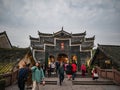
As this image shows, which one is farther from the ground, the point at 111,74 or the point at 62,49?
the point at 62,49

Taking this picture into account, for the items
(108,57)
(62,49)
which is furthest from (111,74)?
(62,49)

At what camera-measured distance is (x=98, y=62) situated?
26.1 meters

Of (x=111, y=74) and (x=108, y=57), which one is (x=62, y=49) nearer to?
(x=108, y=57)

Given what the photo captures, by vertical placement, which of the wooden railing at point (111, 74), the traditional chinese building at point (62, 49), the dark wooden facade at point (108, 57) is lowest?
the wooden railing at point (111, 74)

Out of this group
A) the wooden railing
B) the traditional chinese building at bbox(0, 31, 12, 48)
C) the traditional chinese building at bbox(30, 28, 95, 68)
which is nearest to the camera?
the wooden railing

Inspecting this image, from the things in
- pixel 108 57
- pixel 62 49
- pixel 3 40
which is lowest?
pixel 108 57

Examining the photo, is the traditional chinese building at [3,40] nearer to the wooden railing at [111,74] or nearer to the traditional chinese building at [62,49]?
the traditional chinese building at [62,49]

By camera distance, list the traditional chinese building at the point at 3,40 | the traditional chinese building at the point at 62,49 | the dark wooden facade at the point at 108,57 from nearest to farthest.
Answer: the dark wooden facade at the point at 108,57 → the traditional chinese building at the point at 3,40 → the traditional chinese building at the point at 62,49

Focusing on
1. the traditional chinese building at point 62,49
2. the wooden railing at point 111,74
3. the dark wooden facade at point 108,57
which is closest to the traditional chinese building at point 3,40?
the traditional chinese building at point 62,49

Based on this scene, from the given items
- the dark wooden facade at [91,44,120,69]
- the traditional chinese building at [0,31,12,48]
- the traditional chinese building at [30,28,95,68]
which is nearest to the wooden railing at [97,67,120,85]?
the dark wooden facade at [91,44,120,69]

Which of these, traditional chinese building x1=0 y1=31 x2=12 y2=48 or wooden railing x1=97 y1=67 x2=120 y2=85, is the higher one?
traditional chinese building x1=0 y1=31 x2=12 y2=48

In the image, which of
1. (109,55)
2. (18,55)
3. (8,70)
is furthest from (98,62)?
(8,70)

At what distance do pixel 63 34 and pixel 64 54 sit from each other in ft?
15.1

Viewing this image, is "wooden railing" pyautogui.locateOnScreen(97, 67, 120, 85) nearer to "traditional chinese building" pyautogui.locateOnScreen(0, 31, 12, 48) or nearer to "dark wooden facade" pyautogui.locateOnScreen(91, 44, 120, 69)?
"dark wooden facade" pyautogui.locateOnScreen(91, 44, 120, 69)
